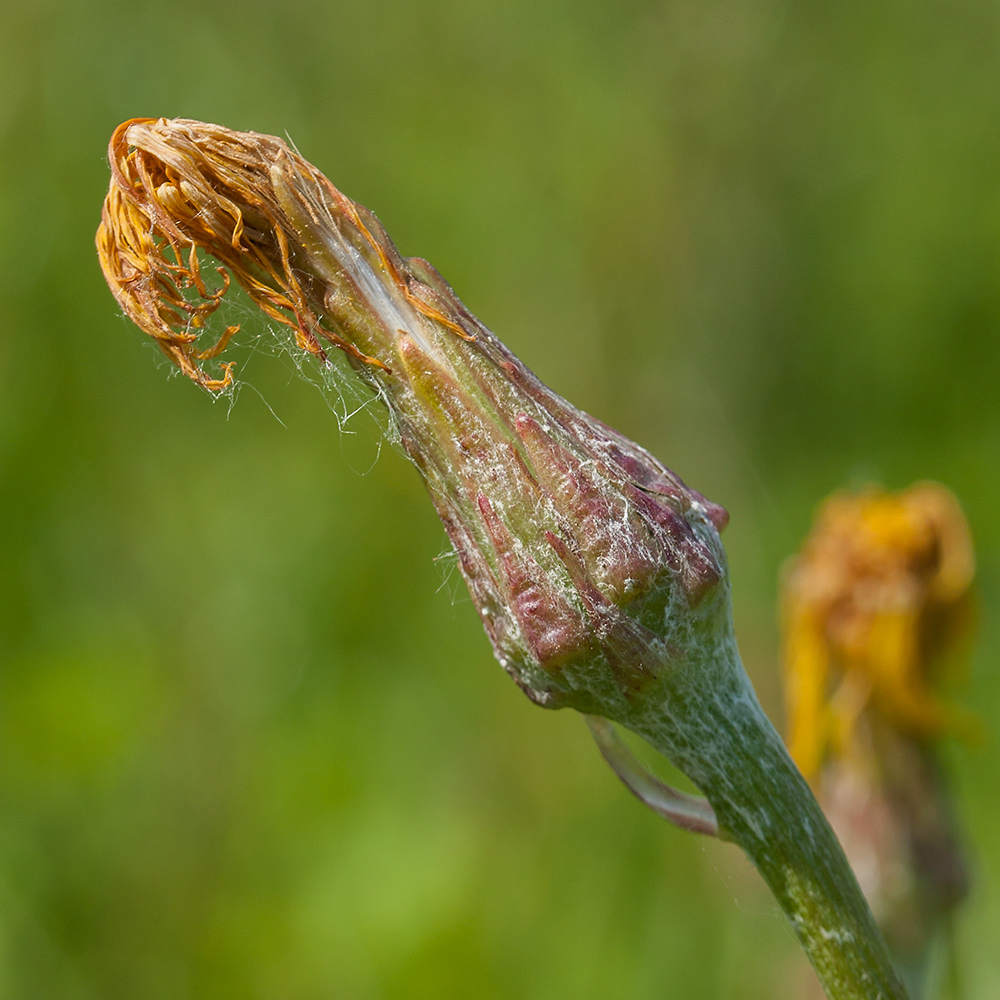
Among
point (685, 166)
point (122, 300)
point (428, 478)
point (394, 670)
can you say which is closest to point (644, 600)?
point (428, 478)

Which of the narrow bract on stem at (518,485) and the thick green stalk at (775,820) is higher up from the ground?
the narrow bract on stem at (518,485)

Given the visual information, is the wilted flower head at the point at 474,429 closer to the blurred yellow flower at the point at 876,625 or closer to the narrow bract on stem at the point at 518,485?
the narrow bract on stem at the point at 518,485

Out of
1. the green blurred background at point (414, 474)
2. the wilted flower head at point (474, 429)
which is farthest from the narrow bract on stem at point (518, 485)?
the green blurred background at point (414, 474)

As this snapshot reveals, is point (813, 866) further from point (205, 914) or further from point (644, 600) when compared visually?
point (205, 914)

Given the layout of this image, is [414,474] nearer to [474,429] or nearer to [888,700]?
[888,700]

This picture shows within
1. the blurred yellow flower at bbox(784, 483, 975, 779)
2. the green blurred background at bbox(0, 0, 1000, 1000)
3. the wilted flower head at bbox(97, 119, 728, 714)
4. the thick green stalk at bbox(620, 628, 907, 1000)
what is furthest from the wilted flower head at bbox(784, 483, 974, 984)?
the wilted flower head at bbox(97, 119, 728, 714)
